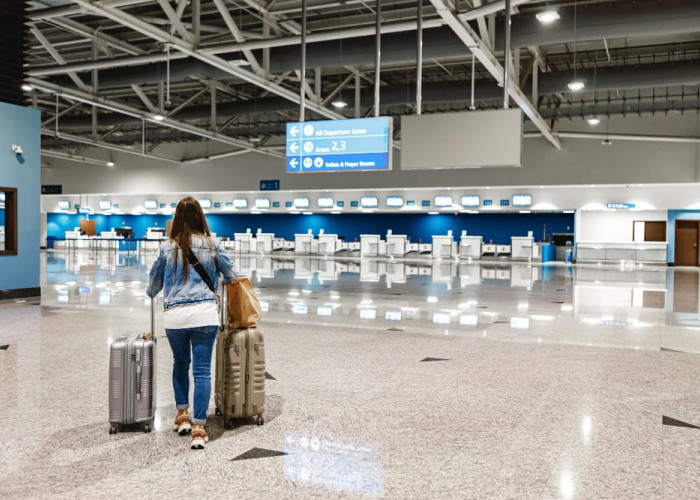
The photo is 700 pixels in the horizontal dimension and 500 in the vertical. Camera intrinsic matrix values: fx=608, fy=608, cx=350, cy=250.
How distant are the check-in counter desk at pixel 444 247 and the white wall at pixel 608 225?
588 centimetres

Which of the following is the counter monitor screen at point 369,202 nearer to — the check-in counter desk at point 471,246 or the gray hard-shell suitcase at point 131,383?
the check-in counter desk at point 471,246

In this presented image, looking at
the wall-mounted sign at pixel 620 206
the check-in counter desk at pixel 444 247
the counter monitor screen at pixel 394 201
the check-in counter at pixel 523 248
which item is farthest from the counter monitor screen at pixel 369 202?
the wall-mounted sign at pixel 620 206

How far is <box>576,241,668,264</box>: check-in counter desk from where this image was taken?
87.2ft

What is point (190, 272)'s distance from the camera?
329 centimetres

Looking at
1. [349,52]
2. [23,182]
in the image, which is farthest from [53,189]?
[23,182]

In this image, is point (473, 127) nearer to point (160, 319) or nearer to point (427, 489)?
point (160, 319)

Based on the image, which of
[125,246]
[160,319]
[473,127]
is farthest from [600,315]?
[125,246]

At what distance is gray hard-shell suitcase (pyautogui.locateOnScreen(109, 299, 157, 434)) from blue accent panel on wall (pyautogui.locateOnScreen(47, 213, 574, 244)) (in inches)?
1115

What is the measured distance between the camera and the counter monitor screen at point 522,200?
28.2 meters

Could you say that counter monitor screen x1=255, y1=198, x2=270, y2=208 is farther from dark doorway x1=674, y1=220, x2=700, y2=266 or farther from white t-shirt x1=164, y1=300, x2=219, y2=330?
white t-shirt x1=164, y1=300, x2=219, y2=330

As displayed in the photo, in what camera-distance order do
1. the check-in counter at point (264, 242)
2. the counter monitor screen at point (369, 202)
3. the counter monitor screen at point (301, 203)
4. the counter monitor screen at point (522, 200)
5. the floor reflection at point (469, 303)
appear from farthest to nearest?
1. the check-in counter at point (264, 242)
2. the counter monitor screen at point (301, 203)
3. the counter monitor screen at point (369, 202)
4. the counter monitor screen at point (522, 200)
5. the floor reflection at point (469, 303)

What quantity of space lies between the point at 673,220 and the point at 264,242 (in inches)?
805

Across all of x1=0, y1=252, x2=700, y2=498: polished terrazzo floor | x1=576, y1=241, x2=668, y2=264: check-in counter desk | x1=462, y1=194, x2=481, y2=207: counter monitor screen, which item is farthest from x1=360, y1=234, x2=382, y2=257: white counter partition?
x1=0, y1=252, x2=700, y2=498: polished terrazzo floor

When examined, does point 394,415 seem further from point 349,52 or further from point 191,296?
point 349,52
